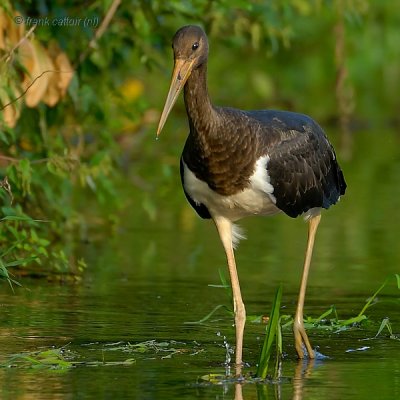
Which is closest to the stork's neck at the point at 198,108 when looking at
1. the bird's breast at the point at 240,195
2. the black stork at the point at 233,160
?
the black stork at the point at 233,160

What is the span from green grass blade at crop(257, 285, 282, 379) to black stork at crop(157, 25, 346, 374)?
0.49 m

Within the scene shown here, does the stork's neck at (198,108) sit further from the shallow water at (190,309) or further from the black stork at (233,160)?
the shallow water at (190,309)

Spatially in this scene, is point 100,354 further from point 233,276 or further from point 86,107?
point 86,107

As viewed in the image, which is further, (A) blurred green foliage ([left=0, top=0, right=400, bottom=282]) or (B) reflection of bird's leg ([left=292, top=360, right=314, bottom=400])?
(A) blurred green foliage ([left=0, top=0, right=400, bottom=282])

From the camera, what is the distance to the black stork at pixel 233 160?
27.5 feet

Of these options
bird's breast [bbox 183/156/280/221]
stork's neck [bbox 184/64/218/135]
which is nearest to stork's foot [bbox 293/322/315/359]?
bird's breast [bbox 183/156/280/221]

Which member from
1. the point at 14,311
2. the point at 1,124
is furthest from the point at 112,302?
the point at 1,124

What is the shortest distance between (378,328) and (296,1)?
4069mm

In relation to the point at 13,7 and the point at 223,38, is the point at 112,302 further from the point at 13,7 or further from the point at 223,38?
the point at 223,38

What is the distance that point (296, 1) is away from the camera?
12391 mm

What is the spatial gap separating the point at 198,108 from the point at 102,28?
2.89 metres

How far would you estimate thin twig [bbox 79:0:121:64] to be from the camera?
1088 cm

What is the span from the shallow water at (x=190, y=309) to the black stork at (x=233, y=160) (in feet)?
1.38

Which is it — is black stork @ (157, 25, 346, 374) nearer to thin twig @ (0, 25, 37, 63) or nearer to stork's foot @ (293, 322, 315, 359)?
stork's foot @ (293, 322, 315, 359)
